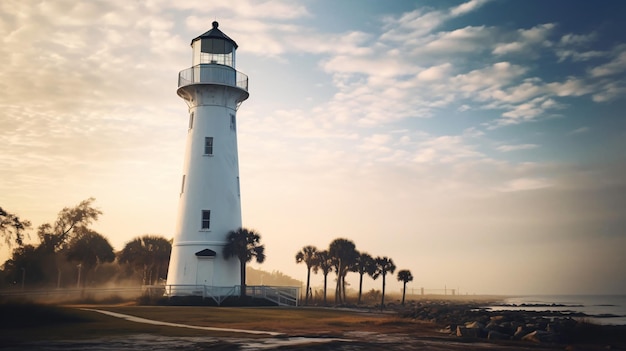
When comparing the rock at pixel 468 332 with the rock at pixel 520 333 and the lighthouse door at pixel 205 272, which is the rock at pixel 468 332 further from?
the lighthouse door at pixel 205 272

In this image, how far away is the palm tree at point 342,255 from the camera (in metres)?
60.1

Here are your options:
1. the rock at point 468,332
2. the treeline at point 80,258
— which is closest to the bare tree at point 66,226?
the treeline at point 80,258

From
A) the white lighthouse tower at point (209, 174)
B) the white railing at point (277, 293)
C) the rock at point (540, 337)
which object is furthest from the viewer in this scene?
the white railing at point (277, 293)

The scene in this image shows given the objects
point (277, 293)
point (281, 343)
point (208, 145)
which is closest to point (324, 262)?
point (277, 293)

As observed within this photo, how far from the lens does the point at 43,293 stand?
39.6 metres

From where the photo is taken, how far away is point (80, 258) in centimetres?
5247

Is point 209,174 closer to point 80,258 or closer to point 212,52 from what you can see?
point 212,52

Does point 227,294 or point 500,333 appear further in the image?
point 227,294

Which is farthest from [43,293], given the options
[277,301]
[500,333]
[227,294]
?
[500,333]

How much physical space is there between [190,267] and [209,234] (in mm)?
2729

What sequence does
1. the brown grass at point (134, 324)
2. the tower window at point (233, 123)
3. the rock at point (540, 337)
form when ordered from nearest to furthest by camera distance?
the brown grass at point (134, 324) → the rock at point (540, 337) → the tower window at point (233, 123)

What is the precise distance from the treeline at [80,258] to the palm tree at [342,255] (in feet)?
57.2

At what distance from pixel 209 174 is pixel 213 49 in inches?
388

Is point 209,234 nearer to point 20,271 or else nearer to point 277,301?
point 277,301
